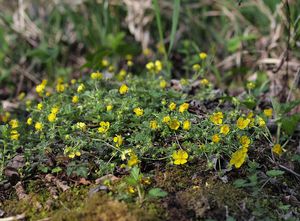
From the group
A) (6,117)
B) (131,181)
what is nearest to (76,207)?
(131,181)

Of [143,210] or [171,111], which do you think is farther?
[171,111]

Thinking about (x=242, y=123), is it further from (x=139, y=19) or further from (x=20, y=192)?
(x=139, y=19)

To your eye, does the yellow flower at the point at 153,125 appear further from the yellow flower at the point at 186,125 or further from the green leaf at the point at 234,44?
the green leaf at the point at 234,44

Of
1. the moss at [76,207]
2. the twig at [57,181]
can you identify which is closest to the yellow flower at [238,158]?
the moss at [76,207]

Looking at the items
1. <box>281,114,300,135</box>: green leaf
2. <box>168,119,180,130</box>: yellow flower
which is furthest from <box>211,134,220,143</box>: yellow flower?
<box>281,114,300,135</box>: green leaf

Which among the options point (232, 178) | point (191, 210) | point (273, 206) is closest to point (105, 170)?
point (191, 210)

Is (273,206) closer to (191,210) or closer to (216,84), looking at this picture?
(191,210)
